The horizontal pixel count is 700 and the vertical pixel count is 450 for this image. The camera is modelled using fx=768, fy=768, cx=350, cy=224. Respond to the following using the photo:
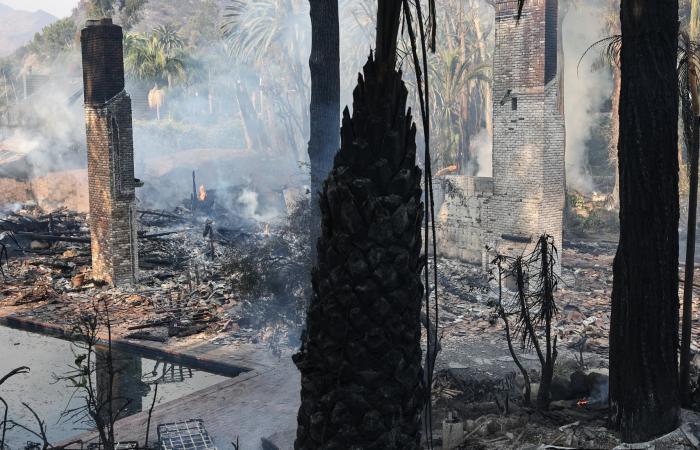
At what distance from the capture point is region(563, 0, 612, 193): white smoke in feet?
123

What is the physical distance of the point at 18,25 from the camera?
152 metres

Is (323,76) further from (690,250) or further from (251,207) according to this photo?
(251,207)

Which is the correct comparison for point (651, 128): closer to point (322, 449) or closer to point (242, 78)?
point (322, 449)

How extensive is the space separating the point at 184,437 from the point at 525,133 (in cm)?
1217

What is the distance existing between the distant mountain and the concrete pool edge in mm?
131881

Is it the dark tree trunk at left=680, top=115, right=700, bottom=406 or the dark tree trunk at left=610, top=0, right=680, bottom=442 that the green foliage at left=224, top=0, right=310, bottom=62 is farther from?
the dark tree trunk at left=610, top=0, right=680, bottom=442

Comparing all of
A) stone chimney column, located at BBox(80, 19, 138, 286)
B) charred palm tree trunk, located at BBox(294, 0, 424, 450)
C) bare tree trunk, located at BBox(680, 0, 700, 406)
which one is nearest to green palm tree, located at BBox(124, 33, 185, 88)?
stone chimney column, located at BBox(80, 19, 138, 286)

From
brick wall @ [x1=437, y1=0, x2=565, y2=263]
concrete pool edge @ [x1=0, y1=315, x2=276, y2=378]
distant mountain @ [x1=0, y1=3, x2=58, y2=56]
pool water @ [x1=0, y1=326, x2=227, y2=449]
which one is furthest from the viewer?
distant mountain @ [x1=0, y1=3, x2=58, y2=56]

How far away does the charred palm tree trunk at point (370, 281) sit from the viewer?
3.11 metres

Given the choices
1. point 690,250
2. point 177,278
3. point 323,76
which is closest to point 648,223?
point 690,250

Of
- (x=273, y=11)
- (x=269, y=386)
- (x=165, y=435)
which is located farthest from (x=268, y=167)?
(x=165, y=435)

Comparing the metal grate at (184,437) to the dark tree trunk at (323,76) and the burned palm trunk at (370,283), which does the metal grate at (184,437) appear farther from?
the burned palm trunk at (370,283)

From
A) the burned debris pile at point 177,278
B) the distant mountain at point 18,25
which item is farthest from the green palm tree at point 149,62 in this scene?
the distant mountain at point 18,25

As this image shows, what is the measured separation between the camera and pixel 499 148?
19234mm
